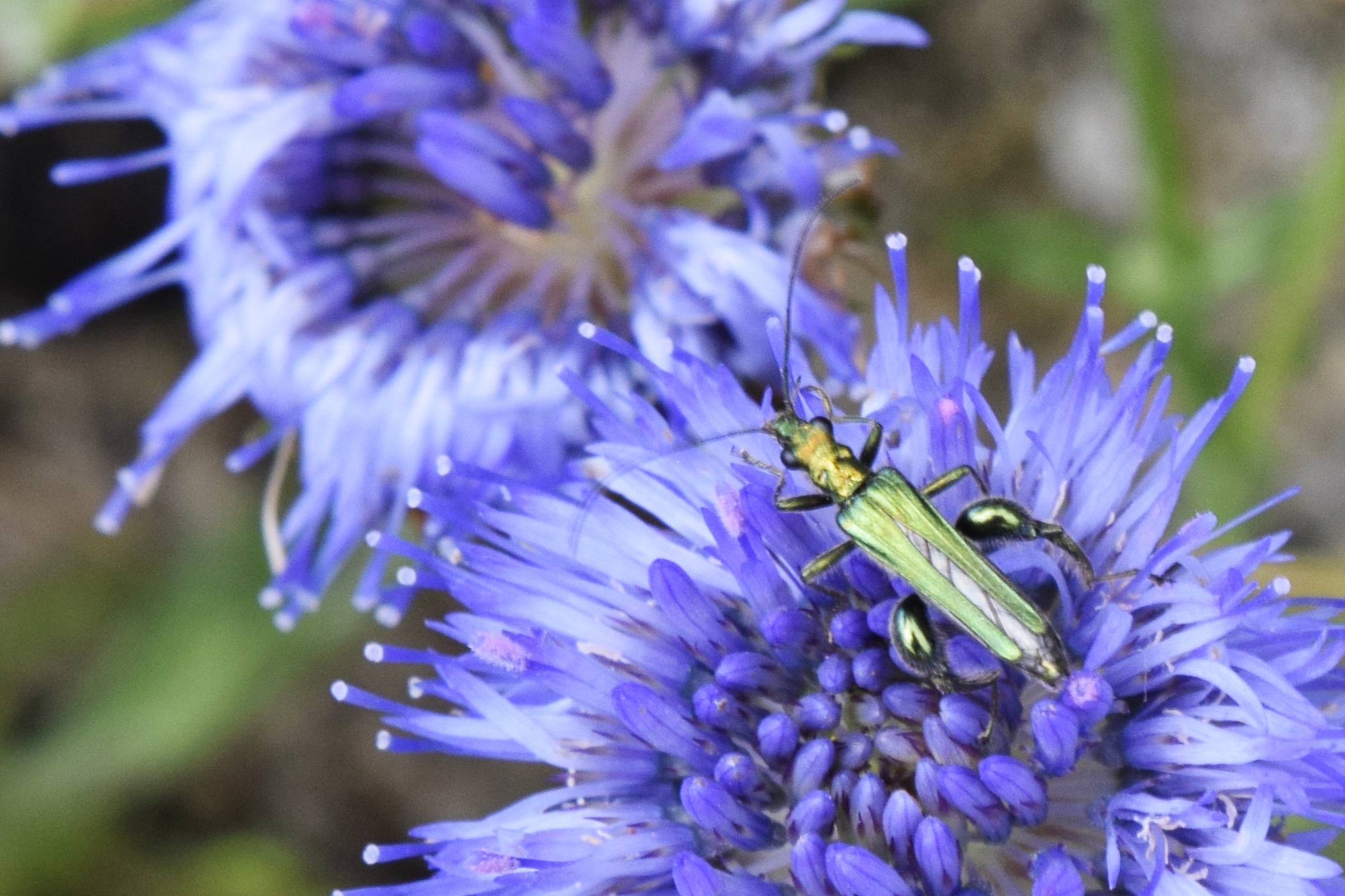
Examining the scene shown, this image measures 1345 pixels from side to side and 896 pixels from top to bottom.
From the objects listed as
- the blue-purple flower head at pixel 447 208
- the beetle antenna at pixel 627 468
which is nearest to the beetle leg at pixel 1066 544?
the beetle antenna at pixel 627 468

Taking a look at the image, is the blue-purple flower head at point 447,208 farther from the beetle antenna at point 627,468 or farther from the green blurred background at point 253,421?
the green blurred background at point 253,421

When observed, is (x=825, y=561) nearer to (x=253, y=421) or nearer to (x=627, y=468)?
(x=627, y=468)

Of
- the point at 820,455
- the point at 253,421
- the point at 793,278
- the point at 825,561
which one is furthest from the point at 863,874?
the point at 253,421

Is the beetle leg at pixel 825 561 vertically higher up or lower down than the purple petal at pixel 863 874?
higher up

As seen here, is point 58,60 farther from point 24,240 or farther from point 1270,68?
point 1270,68

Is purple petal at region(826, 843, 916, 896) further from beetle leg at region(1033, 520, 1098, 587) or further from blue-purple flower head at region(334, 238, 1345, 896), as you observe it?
beetle leg at region(1033, 520, 1098, 587)

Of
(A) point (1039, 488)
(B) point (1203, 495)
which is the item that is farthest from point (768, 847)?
(B) point (1203, 495)

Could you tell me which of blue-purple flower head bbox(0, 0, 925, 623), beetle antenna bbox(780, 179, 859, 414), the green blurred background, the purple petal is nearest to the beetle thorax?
beetle antenna bbox(780, 179, 859, 414)
